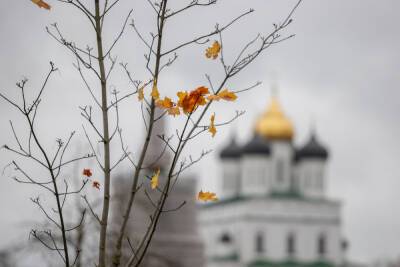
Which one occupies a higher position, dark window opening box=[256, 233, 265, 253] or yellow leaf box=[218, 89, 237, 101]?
dark window opening box=[256, 233, 265, 253]

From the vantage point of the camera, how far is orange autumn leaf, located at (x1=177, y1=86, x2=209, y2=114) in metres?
2.77

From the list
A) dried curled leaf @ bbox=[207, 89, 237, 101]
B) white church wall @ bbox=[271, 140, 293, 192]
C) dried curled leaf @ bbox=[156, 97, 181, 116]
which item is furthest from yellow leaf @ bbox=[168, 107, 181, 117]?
white church wall @ bbox=[271, 140, 293, 192]

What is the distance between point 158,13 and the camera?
3004mm

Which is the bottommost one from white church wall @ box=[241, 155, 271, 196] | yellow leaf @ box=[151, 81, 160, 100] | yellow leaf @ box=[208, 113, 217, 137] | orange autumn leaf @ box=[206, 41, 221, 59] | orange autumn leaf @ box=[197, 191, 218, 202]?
orange autumn leaf @ box=[197, 191, 218, 202]

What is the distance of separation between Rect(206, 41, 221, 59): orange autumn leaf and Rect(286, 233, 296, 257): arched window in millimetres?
43070

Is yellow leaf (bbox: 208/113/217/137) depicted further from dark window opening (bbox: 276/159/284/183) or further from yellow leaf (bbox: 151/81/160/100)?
dark window opening (bbox: 276/159/284/183)

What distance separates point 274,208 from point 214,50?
42.8 m

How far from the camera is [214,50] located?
295 cm

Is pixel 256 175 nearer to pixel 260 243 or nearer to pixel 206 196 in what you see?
pixel 260 243

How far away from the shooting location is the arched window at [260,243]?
45.2 meters

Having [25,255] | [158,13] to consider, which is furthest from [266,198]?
[158,13]

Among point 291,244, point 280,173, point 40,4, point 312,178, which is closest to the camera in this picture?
point 40,4

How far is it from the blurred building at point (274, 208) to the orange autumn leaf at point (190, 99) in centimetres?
4140

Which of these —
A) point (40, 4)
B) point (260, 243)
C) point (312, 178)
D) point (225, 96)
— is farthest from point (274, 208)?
point (40, 4)
